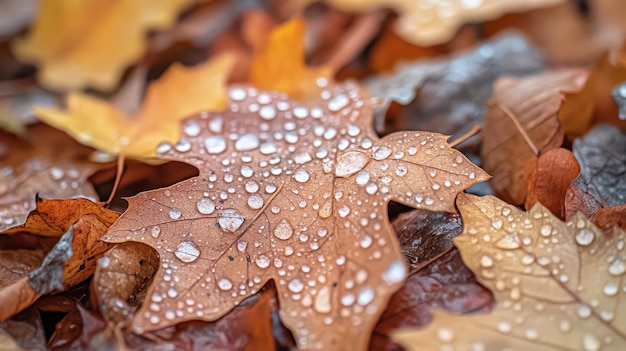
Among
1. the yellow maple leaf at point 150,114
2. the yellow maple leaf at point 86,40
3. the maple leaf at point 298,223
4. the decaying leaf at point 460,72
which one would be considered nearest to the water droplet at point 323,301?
the maple leaf at point 298,223

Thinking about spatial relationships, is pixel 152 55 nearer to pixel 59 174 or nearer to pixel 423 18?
pixel 59 174

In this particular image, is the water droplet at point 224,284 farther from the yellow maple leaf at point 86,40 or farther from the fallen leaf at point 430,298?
the yellow maple leaf at point 86,40

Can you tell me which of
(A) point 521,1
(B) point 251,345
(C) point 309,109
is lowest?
(B) point 251,345

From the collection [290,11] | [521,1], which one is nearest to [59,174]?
[290,11]

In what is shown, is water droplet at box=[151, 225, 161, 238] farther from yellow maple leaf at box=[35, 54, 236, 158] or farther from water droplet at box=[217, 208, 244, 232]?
yellow maple leaf at box=[35, 54, 236, 158]

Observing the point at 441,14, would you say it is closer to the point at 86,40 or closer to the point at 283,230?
the point at 283,230

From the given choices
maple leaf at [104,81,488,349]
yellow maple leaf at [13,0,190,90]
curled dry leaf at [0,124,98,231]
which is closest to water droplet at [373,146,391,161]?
maple leaf at [104,81,488,349]

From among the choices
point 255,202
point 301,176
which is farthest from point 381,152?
point 255,202
